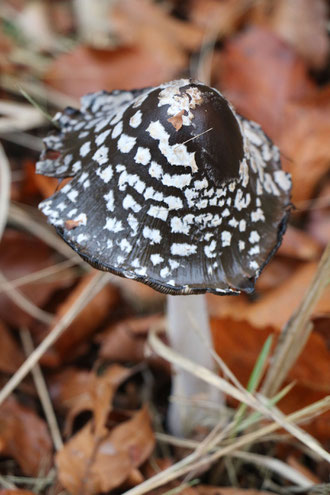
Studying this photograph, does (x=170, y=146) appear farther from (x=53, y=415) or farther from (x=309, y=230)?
(x=309, y=230)

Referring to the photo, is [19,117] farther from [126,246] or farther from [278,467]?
[278,467]

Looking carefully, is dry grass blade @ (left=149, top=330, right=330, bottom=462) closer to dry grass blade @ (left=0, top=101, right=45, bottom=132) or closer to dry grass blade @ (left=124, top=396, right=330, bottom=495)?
dry grass blade @ (left=124, top=396, right=330, bottom=495)

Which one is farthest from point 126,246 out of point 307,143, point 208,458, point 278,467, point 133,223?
point 307,143

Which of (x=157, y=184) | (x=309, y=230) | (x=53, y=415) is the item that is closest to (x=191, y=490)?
(x=53, y=415)

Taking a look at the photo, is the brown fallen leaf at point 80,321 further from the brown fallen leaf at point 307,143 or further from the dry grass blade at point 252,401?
the brown fallen leaf at point 307,143

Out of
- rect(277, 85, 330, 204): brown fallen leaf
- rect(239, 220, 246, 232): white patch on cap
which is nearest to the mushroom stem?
rect(239, 220, 246, 232): white patch on cap

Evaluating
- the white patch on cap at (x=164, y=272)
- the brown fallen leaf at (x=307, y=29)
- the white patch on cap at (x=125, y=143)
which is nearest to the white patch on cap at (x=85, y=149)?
the white patch on cap at (x=125, y=143)

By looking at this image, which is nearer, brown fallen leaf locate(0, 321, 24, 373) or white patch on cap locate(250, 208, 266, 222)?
white patch on cap locate(250, 208, 266, 222)
